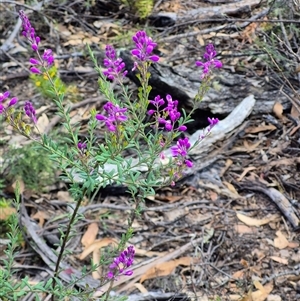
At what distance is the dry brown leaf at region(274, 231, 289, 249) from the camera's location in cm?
274

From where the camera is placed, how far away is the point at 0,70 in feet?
14.1

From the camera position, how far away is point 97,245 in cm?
276

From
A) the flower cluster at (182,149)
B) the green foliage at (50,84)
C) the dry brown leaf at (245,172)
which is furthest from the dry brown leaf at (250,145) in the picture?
the flower cluster at (182,149)

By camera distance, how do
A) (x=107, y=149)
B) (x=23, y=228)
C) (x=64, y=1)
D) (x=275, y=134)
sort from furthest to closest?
1. (x=64, y=1)
2. (x=275, y=134)
3. (x=23, y=228)
4. (x=107, y=149)

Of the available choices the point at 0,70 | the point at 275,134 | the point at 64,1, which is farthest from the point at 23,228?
the point at 64,1

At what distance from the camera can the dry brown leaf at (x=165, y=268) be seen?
2572 mm

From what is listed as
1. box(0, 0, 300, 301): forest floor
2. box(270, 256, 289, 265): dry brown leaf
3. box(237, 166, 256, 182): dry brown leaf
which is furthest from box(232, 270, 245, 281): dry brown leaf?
box(237, 166, 256, 182): dry brown leaf

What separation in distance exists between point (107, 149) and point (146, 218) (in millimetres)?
1375

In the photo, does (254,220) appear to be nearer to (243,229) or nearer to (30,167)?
(243,229)

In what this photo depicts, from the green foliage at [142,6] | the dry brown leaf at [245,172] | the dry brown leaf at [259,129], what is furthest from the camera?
the green foliage at [142,6]

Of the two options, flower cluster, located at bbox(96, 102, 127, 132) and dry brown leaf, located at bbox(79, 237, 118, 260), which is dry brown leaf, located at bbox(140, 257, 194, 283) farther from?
flower cluster, located at bbox(96, 102, 127, 132)

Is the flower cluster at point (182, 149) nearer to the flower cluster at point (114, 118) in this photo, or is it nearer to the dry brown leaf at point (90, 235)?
the flower cluster at point (114, 118)

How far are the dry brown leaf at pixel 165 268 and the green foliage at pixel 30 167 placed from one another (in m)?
0.84

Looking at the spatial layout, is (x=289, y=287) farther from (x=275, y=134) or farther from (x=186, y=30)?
(x=186, y=30)
